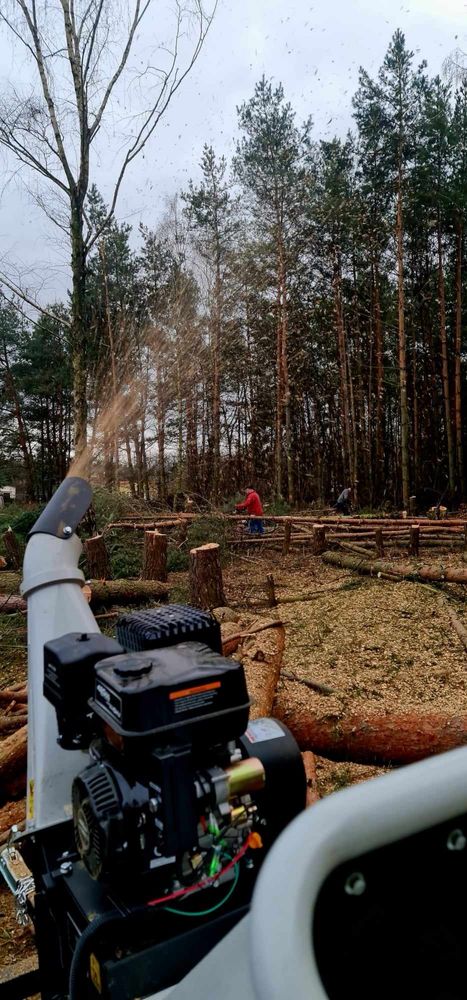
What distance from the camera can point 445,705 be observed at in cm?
441

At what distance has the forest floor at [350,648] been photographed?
3982 mm

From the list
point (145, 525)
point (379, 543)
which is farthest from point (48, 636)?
point (379, 543)

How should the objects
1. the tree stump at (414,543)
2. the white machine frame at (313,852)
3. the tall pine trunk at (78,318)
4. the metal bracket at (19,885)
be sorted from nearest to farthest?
1. the white machine frame at (313,852)
2. the metal bracket at (19,885)
3. the tall pine trunk at (78,318)
4. the tree stump at (414,543)

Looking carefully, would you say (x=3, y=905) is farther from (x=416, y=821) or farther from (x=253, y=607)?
(x=253, y=607)

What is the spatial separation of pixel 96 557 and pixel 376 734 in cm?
598

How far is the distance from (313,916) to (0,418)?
→ 35.7 m

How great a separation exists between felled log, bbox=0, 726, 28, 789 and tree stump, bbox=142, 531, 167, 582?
5.16 m

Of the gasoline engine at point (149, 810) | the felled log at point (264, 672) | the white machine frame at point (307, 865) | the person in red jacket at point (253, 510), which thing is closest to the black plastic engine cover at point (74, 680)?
the gasoline engine at point (149, 810)

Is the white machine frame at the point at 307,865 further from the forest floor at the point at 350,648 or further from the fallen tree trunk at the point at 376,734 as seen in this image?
the fallen tree trunk at the point at 376,734

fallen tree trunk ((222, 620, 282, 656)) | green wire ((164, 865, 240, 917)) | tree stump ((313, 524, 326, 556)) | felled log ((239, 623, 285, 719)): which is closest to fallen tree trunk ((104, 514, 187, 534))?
tree stump ((313, 524, 326, 556))

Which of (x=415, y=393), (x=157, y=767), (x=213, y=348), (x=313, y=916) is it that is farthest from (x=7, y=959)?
(x=415, y=393)

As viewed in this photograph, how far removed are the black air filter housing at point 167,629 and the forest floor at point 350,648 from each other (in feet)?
5.19

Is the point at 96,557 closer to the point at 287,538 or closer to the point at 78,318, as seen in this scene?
the point at 78,318

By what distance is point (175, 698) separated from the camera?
1348mm
